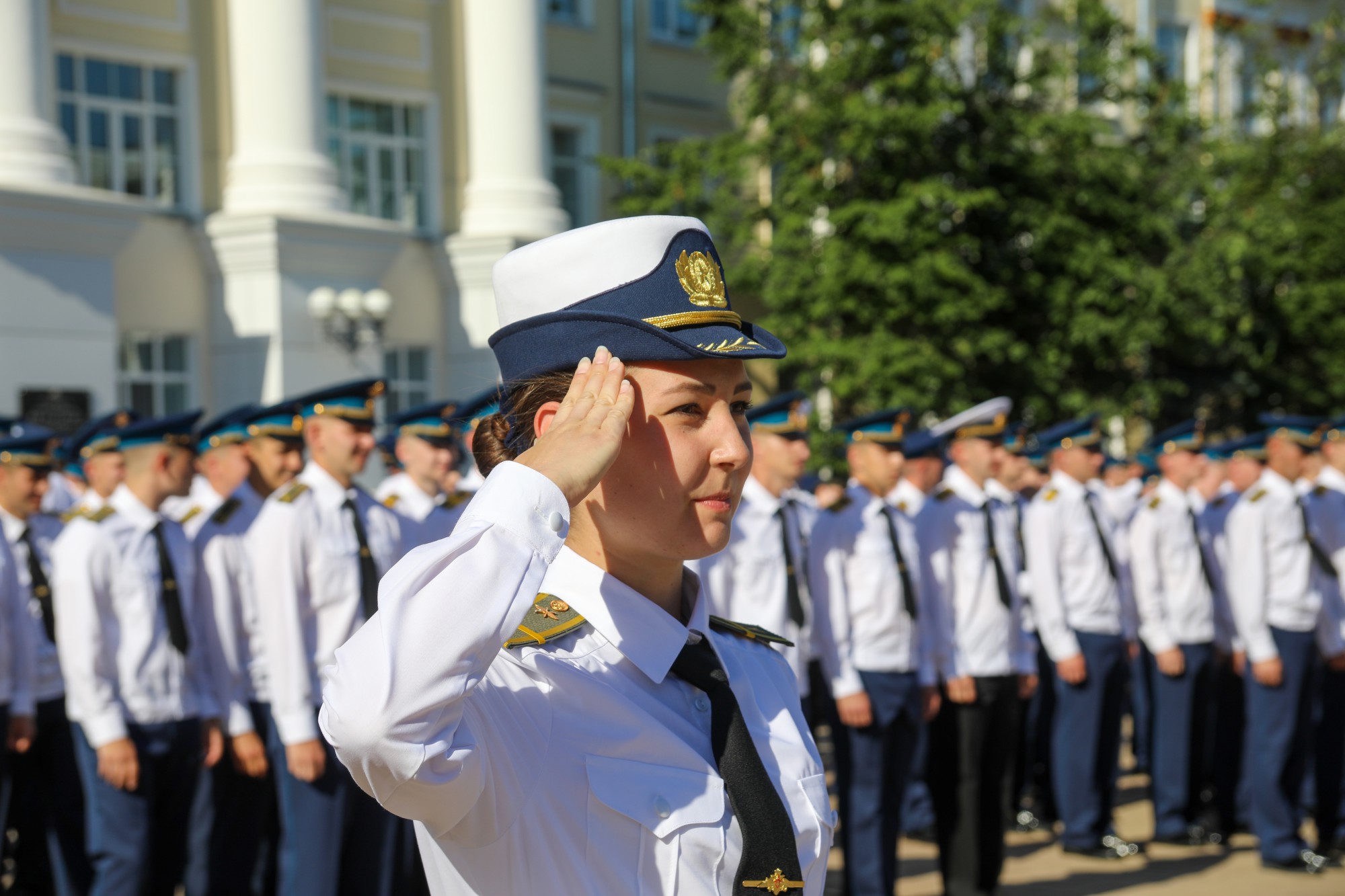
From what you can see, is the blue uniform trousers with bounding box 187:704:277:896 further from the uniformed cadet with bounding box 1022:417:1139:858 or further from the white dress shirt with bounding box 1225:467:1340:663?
the white dress shirt with bounding box 1225:467:1340:663

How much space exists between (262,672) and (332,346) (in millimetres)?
9010

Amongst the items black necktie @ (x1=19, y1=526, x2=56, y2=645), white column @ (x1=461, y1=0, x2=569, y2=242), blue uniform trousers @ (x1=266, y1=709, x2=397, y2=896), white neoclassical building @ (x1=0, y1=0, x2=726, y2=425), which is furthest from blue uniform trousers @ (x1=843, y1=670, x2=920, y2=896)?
white column @ (x1=461, y1=0, x2=569, y2=242)

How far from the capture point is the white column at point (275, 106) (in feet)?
48.8

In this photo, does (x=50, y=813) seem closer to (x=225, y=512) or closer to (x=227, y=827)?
(x=227, y=827)

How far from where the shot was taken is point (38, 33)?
43.7 feet

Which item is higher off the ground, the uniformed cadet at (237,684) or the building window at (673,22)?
the building window at (673,22)

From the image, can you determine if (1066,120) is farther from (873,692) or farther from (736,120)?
(873,692)

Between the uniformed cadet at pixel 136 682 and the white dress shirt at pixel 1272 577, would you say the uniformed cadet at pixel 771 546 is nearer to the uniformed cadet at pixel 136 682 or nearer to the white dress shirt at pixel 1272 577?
the uniformed cadet at pixel 136 682

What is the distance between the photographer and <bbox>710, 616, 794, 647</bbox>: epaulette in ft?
7.53

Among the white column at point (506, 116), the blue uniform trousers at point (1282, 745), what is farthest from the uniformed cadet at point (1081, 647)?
the white column at point (506, 116)

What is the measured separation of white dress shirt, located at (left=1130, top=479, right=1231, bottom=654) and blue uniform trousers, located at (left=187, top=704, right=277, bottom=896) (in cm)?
508

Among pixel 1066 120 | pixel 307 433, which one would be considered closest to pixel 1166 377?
pixel 1066 120

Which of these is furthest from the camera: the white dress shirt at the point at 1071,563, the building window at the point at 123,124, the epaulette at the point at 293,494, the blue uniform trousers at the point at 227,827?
the building window at the point at 123,124

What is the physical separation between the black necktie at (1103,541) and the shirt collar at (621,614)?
7005mm
